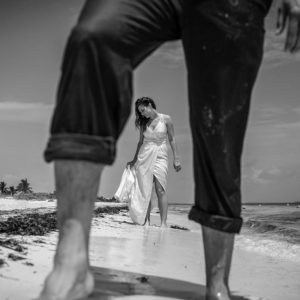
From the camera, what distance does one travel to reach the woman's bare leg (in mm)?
1603

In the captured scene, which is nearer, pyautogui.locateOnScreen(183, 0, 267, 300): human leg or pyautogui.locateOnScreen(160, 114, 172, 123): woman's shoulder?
pyautogui.locateOnScreen(183, 0, 267, 300): human leg

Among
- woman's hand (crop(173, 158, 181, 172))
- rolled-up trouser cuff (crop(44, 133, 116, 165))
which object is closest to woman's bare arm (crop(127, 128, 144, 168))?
woman's hand (crop(173, 158, 181, 172))

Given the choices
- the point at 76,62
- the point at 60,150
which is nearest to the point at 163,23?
the point at 76,62

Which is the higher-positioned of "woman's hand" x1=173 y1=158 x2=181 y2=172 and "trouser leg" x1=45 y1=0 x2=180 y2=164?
"trouser leg" x1=45 y1=0 x2=180 y2=164

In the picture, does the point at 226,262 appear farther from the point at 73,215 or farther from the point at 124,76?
the point at 124,76

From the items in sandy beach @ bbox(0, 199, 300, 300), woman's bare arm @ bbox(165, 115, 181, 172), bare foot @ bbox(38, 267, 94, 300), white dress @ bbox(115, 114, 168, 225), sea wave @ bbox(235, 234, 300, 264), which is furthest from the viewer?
white dress @ bbox(115, 114, 168, 225)

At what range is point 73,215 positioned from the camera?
5.36 ft

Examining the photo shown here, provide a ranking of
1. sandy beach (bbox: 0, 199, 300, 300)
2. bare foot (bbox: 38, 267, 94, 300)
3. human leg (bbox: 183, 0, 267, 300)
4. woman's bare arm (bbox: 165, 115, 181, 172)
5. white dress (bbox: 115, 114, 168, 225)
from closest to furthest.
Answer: bare foot (bbox: 38, 267, 94, 300) < human leg (bbox: 183, 0, 267, 300) < sandy beach (bbox: 0, 199, 300, 300) < woman's bare arm (bbox: 165, 115, 181, 172) < white dress (bbox: 115, 114, 168, 225)

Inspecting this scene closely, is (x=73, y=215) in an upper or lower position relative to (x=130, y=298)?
upper

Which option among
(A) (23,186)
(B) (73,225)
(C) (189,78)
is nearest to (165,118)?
(C) (189,78)


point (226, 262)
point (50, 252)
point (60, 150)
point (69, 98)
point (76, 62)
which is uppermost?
point (76, 62)

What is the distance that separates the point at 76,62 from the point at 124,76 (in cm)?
20

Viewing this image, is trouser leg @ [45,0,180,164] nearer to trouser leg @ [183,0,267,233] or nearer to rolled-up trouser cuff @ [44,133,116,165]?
rolled-up trouser cuff @ [44,133,116,165]

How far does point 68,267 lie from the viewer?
1.61m
